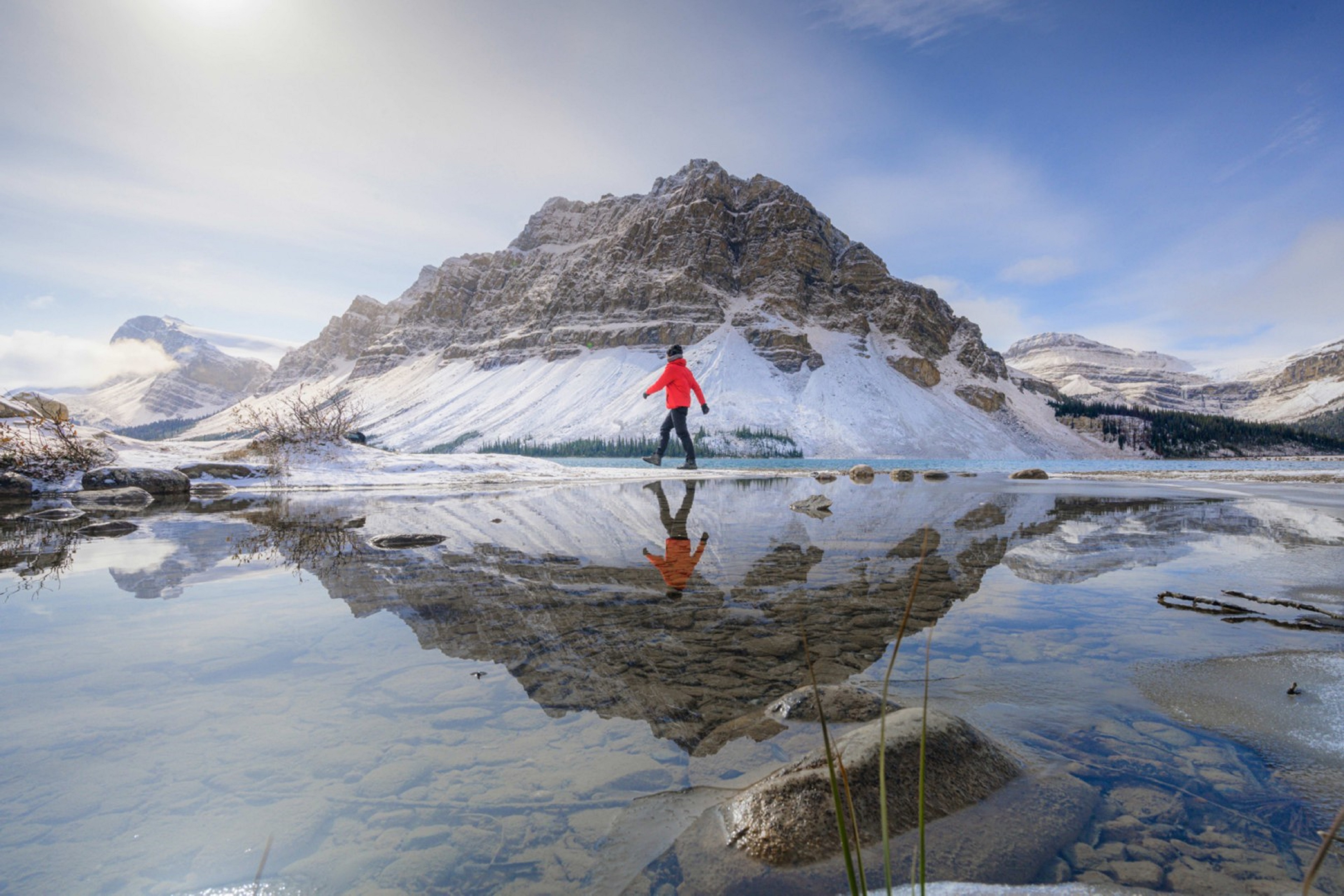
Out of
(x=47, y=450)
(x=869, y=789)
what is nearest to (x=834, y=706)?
(x=869, y=789)

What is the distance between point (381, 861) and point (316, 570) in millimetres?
5464

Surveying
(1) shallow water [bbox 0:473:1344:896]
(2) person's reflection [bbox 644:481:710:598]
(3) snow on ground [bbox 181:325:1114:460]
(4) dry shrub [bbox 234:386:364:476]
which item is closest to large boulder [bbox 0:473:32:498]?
(4) dry shrub [bbox 234:386:364:476]

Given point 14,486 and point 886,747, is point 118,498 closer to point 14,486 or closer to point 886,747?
point 14,486

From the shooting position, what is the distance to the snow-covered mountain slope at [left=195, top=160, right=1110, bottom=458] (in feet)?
444

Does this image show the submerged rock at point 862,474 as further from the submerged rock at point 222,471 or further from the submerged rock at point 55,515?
the submerged rock at point 55,515

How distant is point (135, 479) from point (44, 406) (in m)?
4.49

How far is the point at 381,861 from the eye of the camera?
2299 mm

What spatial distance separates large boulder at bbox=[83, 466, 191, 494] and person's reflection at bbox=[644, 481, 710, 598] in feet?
51.1

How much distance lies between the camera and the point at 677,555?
26.3 ft

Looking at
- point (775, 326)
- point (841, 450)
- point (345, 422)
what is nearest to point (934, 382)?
point (775, 326)

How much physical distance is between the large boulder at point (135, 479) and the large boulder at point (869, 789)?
21.5m

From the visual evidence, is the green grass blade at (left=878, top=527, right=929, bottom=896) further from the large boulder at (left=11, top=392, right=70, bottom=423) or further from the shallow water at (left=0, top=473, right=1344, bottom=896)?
the large boulder at (left=11, top=392, right=70, bottom=423)

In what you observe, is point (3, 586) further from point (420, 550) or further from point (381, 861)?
point (381, 861)

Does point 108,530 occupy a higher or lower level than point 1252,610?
lower
